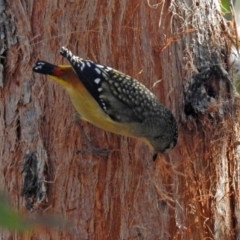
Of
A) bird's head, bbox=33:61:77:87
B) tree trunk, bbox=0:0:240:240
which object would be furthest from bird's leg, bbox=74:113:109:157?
bird's head, bbox=33:61:77:87

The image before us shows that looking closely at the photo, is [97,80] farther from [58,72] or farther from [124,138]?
[124,138]

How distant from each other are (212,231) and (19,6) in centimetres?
152

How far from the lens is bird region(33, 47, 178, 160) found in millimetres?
2377

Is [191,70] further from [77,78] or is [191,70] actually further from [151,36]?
[77,78]

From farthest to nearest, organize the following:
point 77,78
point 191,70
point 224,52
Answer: point 224,52 < point 191,70 < point 77,78

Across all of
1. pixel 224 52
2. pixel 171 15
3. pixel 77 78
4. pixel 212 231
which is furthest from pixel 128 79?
pixel 212 231

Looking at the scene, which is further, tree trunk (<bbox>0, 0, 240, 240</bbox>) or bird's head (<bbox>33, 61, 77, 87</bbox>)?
tree trunk (<bbox>0, 0, 240, 240</bbox>)

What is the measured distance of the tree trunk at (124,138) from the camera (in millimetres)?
2439

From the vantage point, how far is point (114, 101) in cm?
247

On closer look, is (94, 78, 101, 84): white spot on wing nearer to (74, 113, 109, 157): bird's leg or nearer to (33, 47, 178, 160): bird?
(33, 47, 178, 160): bird

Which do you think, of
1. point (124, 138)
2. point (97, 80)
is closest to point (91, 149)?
point (124, 138)

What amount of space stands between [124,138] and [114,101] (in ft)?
0.64

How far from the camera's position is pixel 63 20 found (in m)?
2.65

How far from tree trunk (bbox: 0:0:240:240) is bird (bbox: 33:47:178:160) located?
0.09m
